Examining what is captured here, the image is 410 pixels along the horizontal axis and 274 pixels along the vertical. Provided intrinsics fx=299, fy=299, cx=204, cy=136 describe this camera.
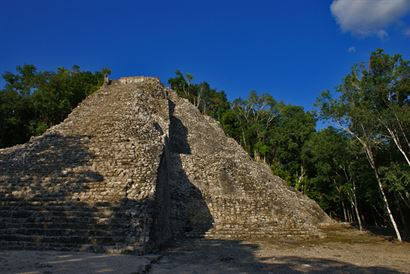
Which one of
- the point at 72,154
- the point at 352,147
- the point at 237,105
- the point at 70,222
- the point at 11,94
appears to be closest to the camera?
the point at 70,222

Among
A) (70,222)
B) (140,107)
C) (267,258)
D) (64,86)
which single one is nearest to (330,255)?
(267,258)

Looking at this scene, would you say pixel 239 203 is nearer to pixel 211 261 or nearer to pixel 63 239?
pixel 211 261

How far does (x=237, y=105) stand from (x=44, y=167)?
31425 mm

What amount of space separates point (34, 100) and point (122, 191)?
66.6 ft

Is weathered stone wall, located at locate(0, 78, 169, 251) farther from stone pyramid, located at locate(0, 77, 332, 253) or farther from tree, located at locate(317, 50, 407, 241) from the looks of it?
tree, located at locate(317, 50, 407, 241)

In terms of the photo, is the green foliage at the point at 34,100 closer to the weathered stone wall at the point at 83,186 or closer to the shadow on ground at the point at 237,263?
the weathered stone wall at the point at 83,186

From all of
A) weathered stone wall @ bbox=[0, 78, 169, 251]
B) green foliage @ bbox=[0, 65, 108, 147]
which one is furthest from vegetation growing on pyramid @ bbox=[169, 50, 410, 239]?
green foliage @ bbox=[0, 65, 108, 147]

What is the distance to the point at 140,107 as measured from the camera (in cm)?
1590

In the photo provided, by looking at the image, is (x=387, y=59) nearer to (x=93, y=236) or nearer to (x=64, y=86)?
(x=93, y=236)

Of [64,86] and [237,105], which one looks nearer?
[64,86]

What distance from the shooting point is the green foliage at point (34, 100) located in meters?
23.7

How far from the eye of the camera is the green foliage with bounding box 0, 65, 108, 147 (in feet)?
77.7

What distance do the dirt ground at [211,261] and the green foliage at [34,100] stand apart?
1964cm

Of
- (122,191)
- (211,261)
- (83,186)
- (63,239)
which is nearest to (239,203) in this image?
(122,191)
